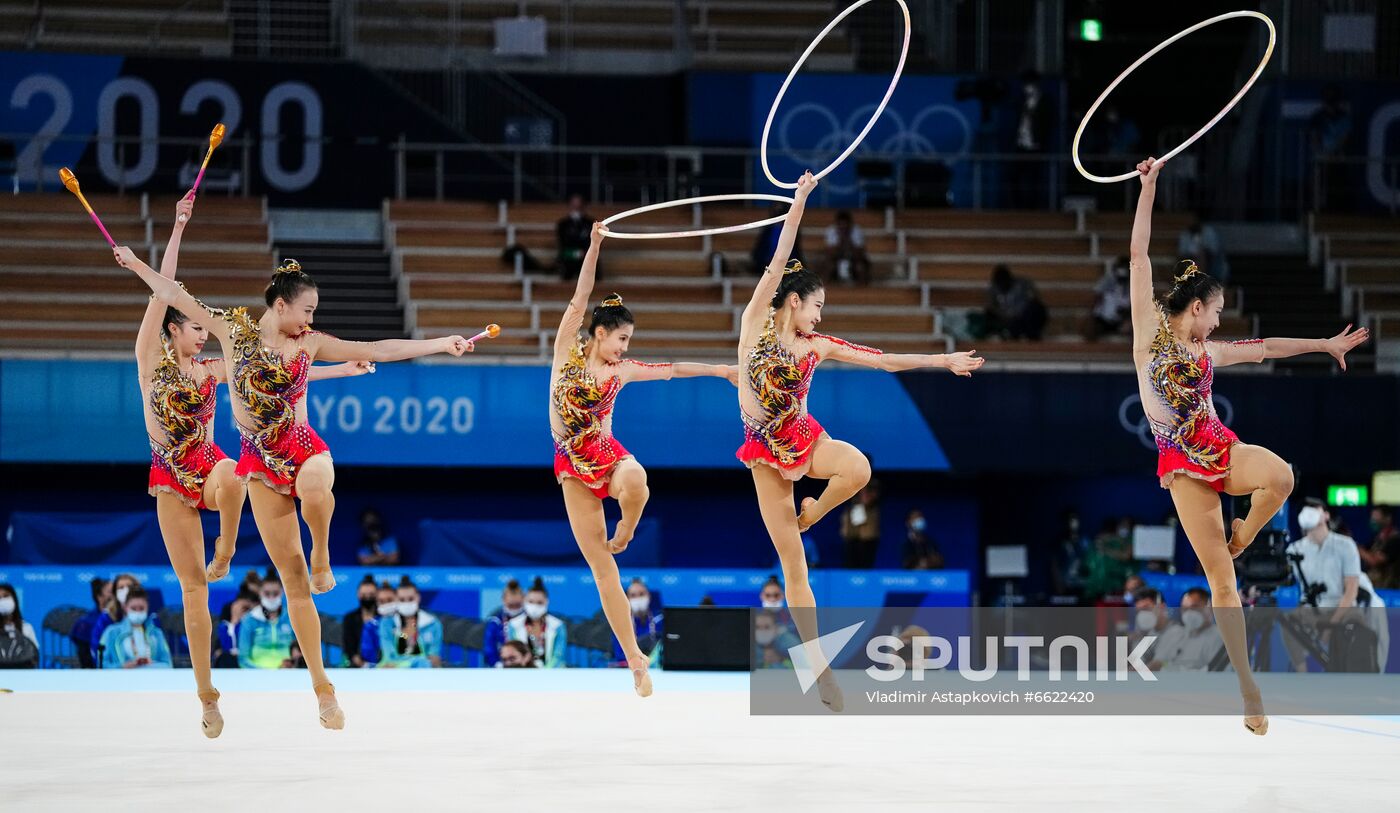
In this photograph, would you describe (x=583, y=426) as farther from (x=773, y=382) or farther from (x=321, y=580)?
(x=321, y=580)

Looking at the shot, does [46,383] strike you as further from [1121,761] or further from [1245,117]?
[1245,117]

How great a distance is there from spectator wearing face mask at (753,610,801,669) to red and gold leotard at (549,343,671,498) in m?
4.39

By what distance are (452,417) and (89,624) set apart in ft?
12.2

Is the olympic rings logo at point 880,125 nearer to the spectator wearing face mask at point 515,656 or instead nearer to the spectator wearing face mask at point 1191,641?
the spectator wearing face mask at point 1191,641

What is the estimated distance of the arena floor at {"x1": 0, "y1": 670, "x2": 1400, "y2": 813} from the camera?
6.23m

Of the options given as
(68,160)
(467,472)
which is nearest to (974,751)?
(467,472)

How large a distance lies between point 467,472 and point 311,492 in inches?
355

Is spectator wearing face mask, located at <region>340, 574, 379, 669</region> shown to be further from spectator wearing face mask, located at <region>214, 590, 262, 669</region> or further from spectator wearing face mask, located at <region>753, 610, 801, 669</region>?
spectator wearing face mask, located at <region>753, 610, 801, 669</region>

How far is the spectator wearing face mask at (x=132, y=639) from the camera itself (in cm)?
1298

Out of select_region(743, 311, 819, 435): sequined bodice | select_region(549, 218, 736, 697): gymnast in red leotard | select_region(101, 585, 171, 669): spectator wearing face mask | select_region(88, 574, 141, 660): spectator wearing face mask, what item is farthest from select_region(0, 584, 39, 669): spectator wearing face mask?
select_region(743, 311, 819, 435): sequined bodice

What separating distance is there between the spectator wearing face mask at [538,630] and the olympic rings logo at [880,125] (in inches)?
320

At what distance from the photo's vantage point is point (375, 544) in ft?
52.5

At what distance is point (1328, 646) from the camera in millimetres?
13203

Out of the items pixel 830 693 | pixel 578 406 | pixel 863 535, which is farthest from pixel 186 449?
pixel 863 535
